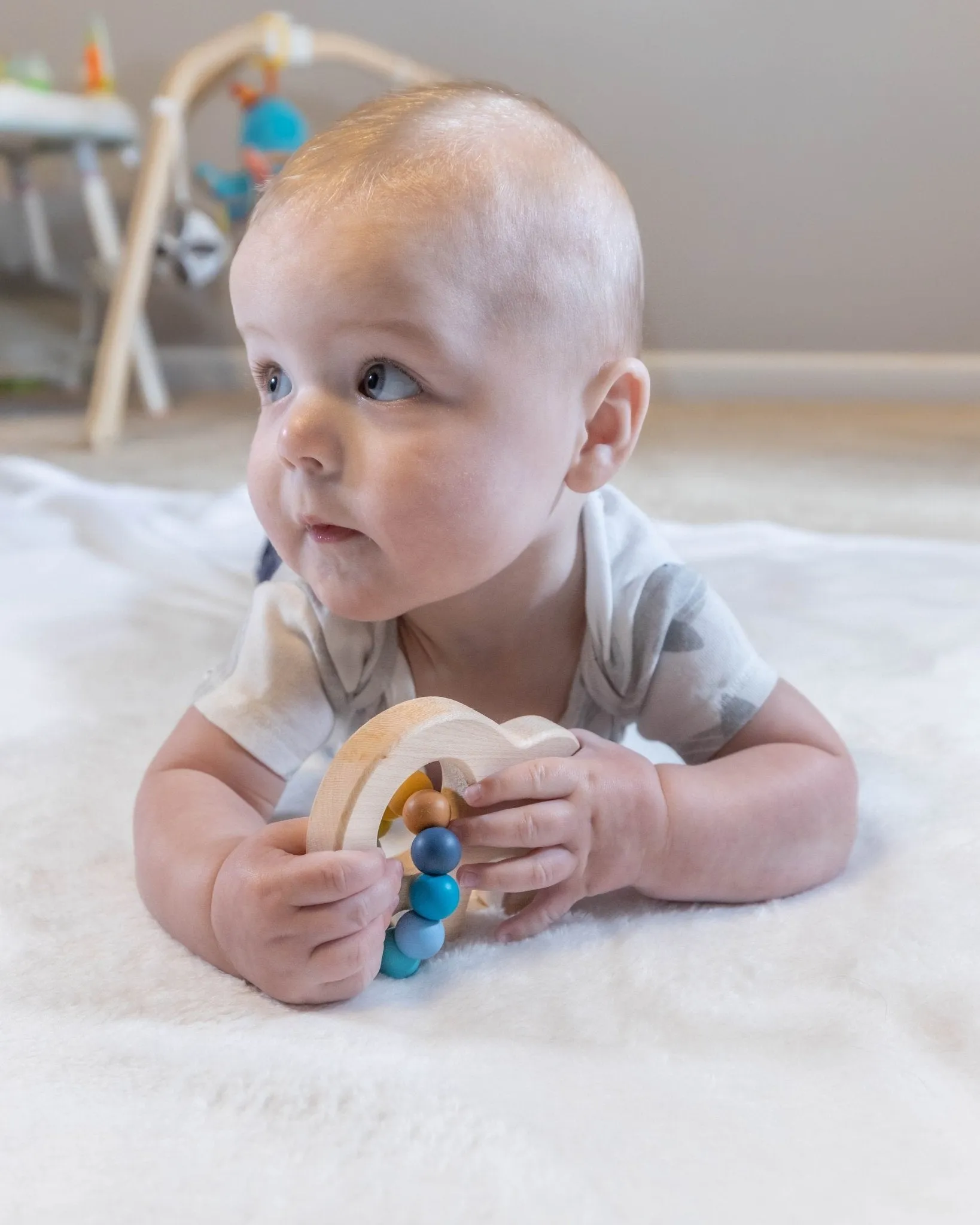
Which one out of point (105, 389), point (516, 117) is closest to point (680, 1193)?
point (516, 117)

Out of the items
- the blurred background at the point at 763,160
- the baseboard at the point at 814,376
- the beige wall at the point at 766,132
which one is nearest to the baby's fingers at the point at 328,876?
the blurred background at the point at 763,160

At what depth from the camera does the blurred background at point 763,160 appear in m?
2.17

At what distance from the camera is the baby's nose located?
538 mm

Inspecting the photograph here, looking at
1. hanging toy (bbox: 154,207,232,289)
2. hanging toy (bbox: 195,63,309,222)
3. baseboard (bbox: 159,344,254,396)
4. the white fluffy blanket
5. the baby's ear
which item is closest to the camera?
the white fluffy blanket

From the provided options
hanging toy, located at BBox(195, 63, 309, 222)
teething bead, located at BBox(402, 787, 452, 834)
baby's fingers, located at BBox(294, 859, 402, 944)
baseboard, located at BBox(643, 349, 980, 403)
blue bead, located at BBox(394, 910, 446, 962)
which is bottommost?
baseboard, located at BBox(643, 349, 980, 403)

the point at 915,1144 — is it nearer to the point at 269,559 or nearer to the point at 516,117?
the point at 516,117

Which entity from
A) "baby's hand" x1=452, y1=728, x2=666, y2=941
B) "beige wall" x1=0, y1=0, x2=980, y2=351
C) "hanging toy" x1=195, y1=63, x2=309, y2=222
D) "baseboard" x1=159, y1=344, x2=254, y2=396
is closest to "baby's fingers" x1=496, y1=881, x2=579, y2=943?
"baby's hand" x1=452, y1=728, x2=666, y2=941

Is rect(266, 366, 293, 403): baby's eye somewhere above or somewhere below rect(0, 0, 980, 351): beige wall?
above

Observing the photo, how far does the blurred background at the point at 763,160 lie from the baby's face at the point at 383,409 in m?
1.46

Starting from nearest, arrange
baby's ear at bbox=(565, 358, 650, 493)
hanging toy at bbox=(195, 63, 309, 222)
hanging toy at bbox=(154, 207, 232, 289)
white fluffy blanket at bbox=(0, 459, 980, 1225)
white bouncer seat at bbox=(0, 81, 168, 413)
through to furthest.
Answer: white fluffy blanket at bbox=(0, 459, 980, 1225) < baby's ear at bbox=(565, 358, 650, 493) < white bouncer seat at bbox=(0, 81, 168, 413) < hanging toy at bbox=(195, 63, 309, 222) < hanging toy at bbox=(154, 207, 232, 289)

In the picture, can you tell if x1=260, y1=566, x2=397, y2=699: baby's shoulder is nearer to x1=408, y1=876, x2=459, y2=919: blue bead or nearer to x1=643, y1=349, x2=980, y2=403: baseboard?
x1=408, y1=876, x2=459, y2=919: blue bead

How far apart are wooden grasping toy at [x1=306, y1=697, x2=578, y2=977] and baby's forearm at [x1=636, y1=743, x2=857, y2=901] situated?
0.24ft

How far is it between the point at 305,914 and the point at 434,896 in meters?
0.05

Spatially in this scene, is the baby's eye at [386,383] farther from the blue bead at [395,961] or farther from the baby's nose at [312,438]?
the blue bead at [395,961]
